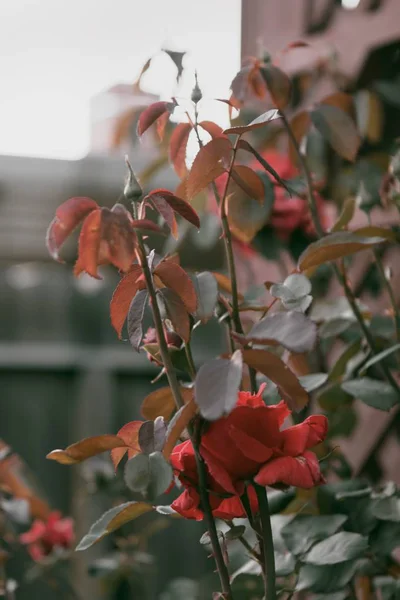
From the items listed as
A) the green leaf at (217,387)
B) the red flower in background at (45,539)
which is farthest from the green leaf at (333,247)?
the red flower in background at (45,539)

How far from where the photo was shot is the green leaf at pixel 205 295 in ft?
1.68

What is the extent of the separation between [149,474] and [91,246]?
0.14 m

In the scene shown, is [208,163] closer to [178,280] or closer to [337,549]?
[178,280]

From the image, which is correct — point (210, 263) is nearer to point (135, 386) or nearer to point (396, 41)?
point (135, 386)

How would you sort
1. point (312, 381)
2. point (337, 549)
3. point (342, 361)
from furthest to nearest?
point (342, 361) → point (312, 381) → point (337, 549)

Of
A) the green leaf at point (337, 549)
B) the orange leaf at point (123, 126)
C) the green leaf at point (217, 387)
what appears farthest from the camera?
the orange leaf at point (123, 126)

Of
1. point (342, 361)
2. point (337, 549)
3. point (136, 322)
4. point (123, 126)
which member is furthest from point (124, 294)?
point (123, 126)

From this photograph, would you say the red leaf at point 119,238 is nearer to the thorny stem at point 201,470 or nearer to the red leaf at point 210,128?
the thorny stem at point 201,470

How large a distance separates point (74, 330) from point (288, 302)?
5.09ft

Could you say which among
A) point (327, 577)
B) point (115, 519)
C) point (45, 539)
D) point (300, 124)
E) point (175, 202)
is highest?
point (300, 124)

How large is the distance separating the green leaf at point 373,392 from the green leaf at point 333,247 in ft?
0.76

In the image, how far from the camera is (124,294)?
0.51 meters

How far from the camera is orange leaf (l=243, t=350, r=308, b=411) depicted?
436mm

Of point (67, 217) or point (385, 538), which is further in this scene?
point (385, 538)
